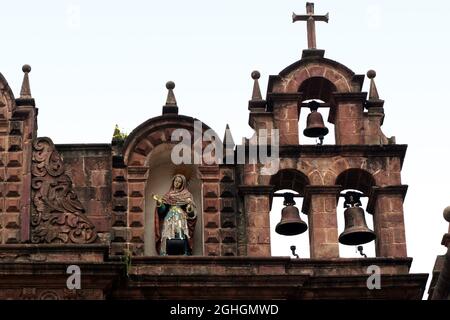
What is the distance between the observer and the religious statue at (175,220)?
160 ft

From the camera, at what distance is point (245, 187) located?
49.2m

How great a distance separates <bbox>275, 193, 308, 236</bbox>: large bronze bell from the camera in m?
49.3

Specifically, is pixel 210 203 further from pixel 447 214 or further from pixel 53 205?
pixel 447 214

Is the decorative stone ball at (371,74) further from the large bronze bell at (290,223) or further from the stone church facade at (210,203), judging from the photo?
the large bronze bell at (290,223)

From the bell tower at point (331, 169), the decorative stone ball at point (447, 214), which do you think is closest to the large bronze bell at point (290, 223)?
the bell tower at point (331, 169)

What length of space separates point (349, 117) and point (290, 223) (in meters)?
2.59

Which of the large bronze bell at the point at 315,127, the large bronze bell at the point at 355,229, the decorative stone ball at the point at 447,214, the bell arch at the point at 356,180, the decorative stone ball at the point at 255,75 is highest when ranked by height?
the decorative stone ball at the point at 255,75

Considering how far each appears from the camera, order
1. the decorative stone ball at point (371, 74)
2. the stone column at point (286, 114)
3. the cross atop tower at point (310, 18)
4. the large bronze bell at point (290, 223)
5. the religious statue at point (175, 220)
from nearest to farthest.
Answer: the religious statue at point (175, 220)
the large bronze bell at point (290, 223)
the stone column at point (286, 114)
the decorative stone ball at point (371, 74)
the cross atop tower at point (310, 18)

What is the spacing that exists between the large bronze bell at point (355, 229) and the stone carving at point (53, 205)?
497cm

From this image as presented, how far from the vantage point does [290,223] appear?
49.3 m

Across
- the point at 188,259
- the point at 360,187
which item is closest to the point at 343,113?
the point at 360,187

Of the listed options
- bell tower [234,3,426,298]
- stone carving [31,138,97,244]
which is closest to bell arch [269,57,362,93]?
bell tower [234,3,426,298]
